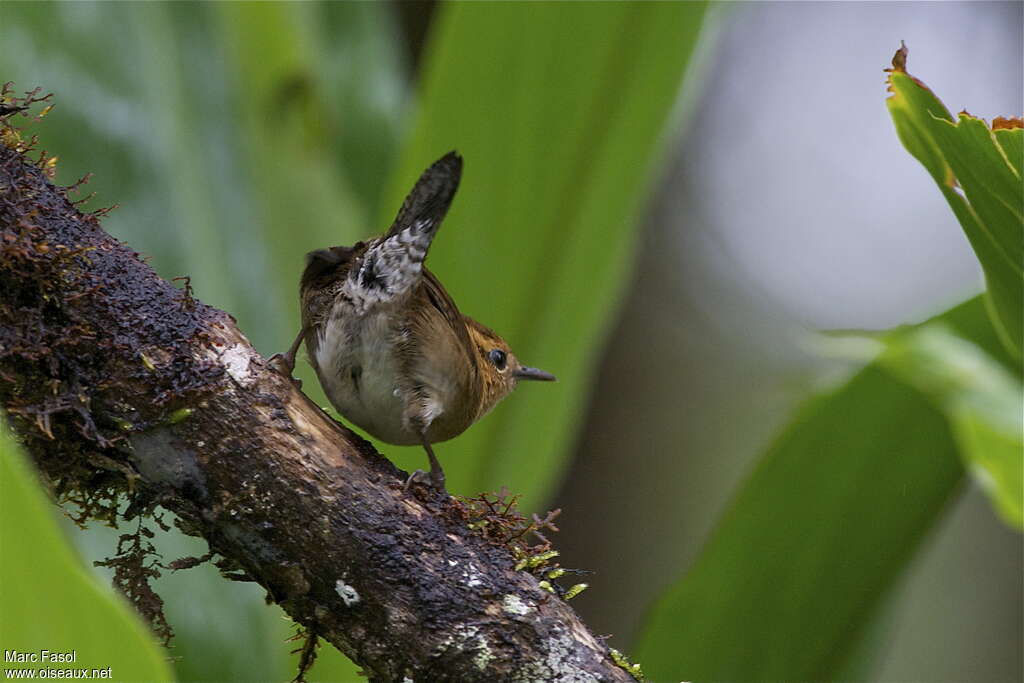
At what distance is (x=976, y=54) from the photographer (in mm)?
7219

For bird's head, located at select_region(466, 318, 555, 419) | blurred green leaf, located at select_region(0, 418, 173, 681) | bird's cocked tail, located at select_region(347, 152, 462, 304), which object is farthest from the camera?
bird's head, located at select_region(466, 318, 555, 419)

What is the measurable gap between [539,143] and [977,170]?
1.20 m

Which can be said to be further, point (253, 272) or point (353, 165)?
point (353, 165)

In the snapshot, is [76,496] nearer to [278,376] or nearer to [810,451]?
[278,376]

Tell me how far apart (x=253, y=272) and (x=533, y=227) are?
1.07 meters

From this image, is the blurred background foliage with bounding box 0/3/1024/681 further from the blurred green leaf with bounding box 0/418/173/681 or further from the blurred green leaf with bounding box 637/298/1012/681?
the blurred green leaf with bounding box 0/418/173/681

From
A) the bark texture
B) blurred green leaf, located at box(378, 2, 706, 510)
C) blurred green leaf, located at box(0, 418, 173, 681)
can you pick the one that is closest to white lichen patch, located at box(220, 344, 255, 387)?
the bark texture

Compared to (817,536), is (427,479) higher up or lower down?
higher up

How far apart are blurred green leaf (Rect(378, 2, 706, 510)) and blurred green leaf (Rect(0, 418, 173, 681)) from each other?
5.04ft

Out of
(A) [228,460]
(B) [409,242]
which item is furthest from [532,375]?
(A) [228,460]

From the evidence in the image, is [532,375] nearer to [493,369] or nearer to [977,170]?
[493,369]

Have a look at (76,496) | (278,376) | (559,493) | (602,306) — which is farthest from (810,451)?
(559,493)

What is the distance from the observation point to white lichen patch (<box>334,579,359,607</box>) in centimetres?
135

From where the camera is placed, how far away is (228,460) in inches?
53.1
